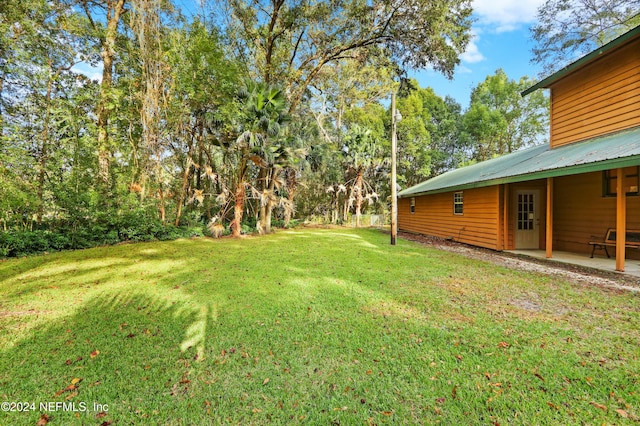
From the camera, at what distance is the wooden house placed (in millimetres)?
5547

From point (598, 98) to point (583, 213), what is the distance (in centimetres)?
300

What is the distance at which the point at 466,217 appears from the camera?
32.2 feet

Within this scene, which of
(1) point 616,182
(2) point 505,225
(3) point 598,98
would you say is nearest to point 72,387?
(2) point 505,225

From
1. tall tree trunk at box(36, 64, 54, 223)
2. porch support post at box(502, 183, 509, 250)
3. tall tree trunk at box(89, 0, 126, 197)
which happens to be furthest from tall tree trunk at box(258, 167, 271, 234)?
porch support post at box(502, 183, 509, 250)

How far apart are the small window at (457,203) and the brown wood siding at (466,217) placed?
185 millimetres

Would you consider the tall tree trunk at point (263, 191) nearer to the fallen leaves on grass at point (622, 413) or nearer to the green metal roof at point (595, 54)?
the green metal roof at point (595, 54)

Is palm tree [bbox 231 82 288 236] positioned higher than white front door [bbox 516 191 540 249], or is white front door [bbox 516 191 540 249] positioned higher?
palm tree [bbox 231 82 288 236]

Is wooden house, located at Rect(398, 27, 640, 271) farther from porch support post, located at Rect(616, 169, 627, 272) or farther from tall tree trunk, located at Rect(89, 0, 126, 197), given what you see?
tall tree trunk, located at Rect(89, 0, 126, 197)

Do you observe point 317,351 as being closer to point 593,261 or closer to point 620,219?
point 620,219

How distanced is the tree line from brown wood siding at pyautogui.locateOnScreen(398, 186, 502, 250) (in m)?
5.09

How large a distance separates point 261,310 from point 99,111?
10.5 m

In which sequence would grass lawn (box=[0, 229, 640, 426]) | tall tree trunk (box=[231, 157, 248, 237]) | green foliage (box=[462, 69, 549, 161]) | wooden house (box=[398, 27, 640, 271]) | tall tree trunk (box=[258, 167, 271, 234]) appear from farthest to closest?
1. green foliage (box=[462, 69, 549, 161])
2. tall tree trunk (box=[258, 167, 271, 234])
3. tall tree trunk (box=[231, 157, 248, 237])
4. wooden house (box=[398, 27, 640, 271])
5. grass lawn (box=[0, 229, 640, 426])

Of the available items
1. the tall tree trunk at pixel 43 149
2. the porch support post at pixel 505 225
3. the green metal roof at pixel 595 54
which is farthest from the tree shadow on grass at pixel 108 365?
the green metal roof at pixel 595 54

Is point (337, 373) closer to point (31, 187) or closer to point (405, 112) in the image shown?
point (31, 187)
